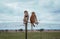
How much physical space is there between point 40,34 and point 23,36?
0.28 meters

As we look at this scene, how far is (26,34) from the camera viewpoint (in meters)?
2.88

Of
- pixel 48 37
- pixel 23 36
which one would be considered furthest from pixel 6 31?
pixel 48 37

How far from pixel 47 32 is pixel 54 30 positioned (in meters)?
0.12

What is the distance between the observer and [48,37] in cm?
298

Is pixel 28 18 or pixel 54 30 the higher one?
pixel 28 18

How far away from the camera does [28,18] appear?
8.42 ft

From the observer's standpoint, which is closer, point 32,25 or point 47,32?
point 32,25

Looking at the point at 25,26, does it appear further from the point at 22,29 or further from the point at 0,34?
the point at 0,34

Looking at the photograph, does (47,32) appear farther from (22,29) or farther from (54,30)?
(22,29)

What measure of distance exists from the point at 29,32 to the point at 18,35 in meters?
0.19

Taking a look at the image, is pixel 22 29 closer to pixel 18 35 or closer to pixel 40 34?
pixel 18 35

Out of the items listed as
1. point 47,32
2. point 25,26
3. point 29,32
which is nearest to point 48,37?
point 47,32

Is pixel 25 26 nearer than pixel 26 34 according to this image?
Yes

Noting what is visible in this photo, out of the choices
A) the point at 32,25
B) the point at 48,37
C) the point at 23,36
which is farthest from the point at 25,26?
A: the point at 48,37
